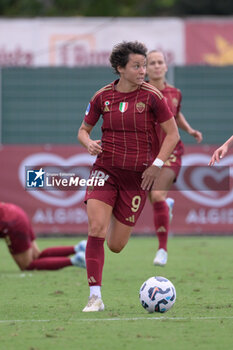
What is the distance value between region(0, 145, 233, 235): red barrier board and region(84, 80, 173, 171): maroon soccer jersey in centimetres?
804

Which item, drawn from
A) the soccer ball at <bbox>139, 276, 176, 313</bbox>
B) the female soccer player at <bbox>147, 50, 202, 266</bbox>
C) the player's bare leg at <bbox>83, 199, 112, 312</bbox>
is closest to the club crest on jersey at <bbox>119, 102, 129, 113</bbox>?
the player's bare leg at <bbox>83, 199, 112, 312</bbox>

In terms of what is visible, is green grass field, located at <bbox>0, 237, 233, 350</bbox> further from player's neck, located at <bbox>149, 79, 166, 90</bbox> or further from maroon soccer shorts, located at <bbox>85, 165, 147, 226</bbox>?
player's neck, located at <bbox>149, 79, 166, 90</bbox>

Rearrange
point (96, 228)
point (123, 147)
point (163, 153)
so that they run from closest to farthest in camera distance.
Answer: point (96, 228), point (163, 153), point (123, 147)

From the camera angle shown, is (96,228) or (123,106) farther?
(123,106)

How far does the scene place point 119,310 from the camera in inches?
277

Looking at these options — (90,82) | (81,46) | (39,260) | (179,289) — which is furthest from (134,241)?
(81,46)

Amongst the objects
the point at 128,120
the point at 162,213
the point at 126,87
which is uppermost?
the point at 126,87

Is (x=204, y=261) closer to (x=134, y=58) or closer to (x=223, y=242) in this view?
(x=223, y=242)

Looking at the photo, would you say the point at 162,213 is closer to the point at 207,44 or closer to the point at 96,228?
the point at 96,228

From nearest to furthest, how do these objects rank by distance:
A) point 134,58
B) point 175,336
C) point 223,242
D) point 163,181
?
point 175,336 < point 134,58 < point 163,181 < point 223,242

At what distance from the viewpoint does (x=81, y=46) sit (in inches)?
875

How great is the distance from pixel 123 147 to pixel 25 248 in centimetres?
327

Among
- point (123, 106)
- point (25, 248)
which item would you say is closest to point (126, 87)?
point (123, 106)

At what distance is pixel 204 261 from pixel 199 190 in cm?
377
